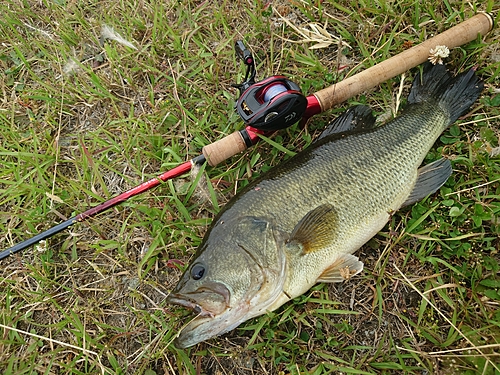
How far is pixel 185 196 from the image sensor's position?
3348 mm

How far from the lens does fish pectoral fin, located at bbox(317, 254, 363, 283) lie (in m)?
2.80

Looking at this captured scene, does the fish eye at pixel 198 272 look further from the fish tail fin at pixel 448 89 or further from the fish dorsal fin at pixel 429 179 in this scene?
the fish tail fin at pixel 448 89

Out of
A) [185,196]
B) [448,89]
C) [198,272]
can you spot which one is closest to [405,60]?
[448,89]

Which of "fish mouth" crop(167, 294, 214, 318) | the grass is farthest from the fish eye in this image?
the grass

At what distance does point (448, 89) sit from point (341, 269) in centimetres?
172

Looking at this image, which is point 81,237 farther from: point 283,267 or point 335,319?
point 335,319

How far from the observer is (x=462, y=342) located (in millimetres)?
2732

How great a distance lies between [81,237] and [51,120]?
1.26m

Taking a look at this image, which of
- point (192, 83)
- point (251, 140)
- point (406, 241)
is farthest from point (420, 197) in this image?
point (192, 83)

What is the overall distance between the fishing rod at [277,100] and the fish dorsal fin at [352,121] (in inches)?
6.1

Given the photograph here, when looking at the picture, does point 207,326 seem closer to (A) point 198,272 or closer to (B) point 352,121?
(A) point 198,272

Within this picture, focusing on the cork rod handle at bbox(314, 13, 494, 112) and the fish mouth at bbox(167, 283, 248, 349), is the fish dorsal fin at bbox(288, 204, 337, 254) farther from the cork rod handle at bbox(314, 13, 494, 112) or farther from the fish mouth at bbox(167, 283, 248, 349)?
the cork rod handle at bbox(314, 13, 494, 112)

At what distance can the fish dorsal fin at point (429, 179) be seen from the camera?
302 cm

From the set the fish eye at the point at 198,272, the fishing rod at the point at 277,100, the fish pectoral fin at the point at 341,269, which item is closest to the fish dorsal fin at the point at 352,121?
the fishing rod at the point at 277,100
